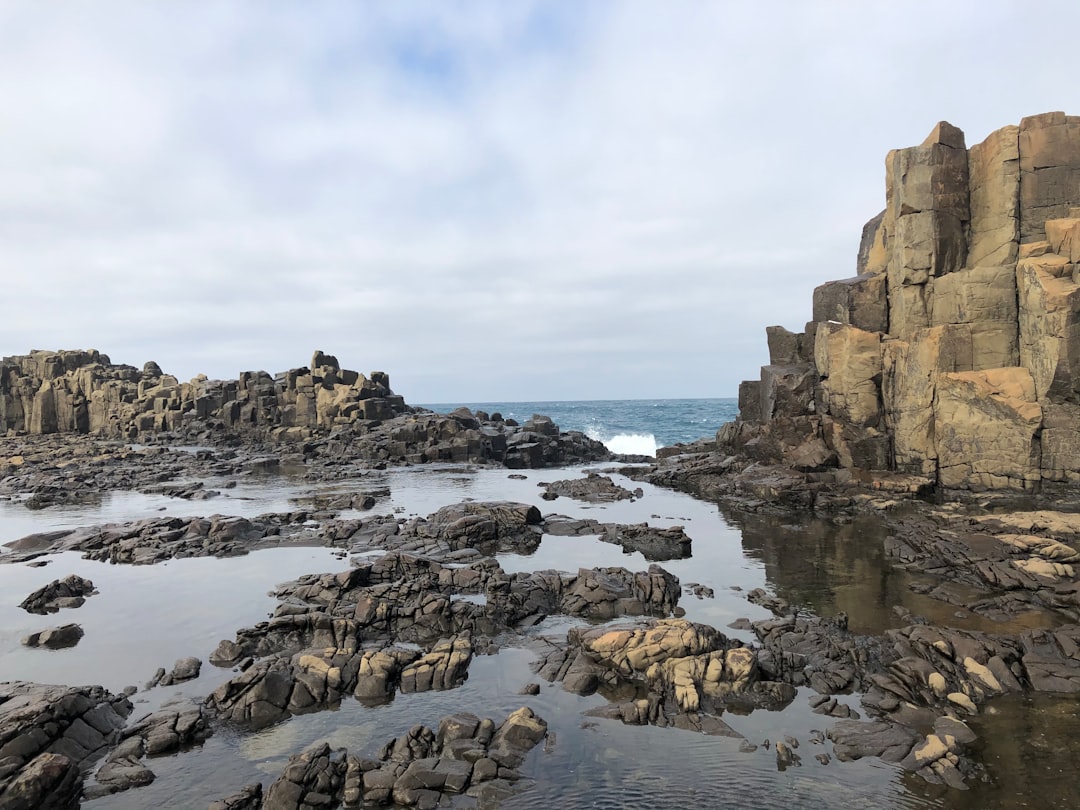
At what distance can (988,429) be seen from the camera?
71.8 feet

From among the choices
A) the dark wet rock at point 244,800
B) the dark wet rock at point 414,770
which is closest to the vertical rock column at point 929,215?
the dark wet rock at point 414,770

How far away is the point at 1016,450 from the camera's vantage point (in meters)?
21.2

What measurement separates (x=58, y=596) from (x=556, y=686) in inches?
512

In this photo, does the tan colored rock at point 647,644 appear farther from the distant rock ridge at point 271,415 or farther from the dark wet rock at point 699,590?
the distant rock ridge at point 271,415

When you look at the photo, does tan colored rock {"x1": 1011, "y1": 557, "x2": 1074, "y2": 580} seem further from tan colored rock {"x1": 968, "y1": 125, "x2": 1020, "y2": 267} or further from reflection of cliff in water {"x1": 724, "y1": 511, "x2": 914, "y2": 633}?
tan colored rock {"x1": 968, "y1": 125, "x2": 1020, "y2": 267}

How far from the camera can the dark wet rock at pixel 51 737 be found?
710 cm

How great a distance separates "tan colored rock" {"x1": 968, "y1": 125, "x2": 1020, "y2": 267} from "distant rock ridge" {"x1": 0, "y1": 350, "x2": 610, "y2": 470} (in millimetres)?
26972

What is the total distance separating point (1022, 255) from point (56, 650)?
31.4 meters

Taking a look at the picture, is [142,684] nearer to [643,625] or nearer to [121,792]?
[121,792]

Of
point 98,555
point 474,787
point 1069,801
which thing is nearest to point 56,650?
point 98,555

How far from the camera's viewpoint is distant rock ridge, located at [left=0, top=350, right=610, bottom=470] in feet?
145

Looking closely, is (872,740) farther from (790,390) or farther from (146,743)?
(790,390)

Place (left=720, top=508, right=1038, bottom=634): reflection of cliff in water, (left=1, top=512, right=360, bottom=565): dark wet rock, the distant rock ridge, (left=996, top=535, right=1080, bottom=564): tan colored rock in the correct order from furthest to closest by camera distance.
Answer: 1. the distant rock ridge
2. (left=1, top=512, right=360, bottom=565): dark wet rock
3. (left=996, top=535, right=1080, bottom=564): tan colored rock
4. (left=720, top=508, right=1038, bottom=634): reflection of cliff in water

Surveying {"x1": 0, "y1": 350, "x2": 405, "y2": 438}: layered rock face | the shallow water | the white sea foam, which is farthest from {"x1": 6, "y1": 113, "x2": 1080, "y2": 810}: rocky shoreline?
the white sea foam
